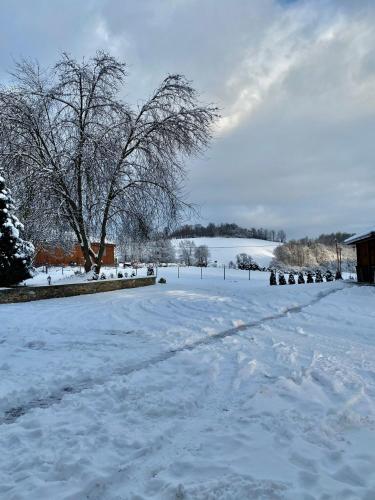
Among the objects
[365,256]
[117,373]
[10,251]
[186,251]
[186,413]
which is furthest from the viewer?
[186,251]

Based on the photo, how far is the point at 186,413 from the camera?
3988 mm

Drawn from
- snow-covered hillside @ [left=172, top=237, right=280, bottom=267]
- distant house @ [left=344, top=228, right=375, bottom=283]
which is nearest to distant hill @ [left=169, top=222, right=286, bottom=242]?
snow-covered hillside @ [left=172, top=237, right=280, bottom=267]

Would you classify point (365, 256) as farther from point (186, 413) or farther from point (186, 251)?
point (186, 251)

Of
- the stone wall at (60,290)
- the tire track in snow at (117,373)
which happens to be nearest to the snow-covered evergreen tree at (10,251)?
the stone wall at (60,290)

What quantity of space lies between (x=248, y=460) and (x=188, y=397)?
1.44 m

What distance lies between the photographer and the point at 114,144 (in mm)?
16578

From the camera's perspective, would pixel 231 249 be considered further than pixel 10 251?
Yes

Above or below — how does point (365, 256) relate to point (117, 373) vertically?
above

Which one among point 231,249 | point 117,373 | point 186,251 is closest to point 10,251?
point 117,373

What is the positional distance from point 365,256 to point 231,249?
68314mm

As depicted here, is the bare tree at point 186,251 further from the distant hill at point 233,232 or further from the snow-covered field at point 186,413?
the snow-covered field at point 186,413

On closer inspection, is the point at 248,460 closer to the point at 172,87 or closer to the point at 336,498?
the point at 336,498

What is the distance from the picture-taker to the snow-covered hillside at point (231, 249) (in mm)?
83688

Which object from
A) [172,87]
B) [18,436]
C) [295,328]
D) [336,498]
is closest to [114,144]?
[172,87]
